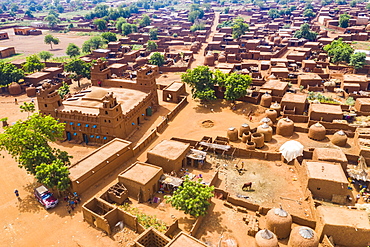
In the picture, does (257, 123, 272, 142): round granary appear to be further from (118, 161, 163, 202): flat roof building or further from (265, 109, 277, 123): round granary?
(118, 161, 163, 202): flat roof building

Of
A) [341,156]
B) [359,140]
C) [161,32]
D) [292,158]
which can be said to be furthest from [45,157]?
[161,32]

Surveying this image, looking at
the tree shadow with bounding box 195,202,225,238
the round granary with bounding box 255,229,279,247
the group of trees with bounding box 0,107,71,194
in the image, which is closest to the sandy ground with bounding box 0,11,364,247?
the tree shadow with bounding box 195,202,225,238

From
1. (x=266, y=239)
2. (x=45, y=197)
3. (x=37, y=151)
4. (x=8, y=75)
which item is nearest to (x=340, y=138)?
(x=266, y=239)

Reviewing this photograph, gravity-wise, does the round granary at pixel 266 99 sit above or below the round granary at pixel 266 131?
above

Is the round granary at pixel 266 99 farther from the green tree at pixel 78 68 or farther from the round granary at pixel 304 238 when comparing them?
the green tree at pixel 78 68

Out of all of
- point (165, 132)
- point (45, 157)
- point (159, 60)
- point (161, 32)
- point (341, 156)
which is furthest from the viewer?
point (161, 32)

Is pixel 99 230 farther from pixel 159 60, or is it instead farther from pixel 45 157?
pixel 159 60

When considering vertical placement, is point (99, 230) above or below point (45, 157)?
below

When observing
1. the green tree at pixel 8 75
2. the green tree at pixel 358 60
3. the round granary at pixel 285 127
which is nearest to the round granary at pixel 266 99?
the round granary at pixel 285 127
